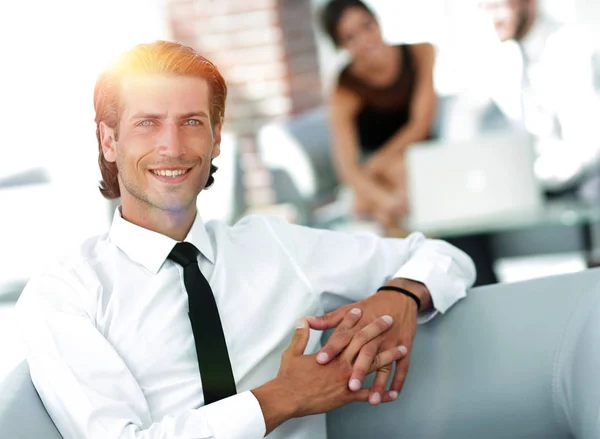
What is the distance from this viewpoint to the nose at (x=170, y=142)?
4.34 feet

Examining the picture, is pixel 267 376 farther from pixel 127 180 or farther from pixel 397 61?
pixel 397 61

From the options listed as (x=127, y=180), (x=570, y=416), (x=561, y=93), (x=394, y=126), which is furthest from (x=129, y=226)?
(x=561, y=93)

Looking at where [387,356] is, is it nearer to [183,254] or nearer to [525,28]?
[183,254]

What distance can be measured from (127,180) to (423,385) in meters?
0.62

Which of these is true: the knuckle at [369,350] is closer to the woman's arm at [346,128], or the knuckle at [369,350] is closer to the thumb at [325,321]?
the thumb at [325,321]

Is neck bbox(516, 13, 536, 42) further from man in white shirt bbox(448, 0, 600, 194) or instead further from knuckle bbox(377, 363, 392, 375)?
knuckle bbox(377, 363, 392, 375)

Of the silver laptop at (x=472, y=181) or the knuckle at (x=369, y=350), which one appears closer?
the knuckle at (x=369, y=350)

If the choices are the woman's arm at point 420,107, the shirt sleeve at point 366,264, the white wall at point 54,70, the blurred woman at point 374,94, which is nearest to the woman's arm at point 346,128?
the blurred woman at point 374,94

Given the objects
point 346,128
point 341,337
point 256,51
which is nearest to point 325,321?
point 341,337

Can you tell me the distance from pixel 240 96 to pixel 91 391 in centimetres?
508

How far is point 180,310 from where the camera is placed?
135 centimetres

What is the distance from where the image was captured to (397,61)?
426cm

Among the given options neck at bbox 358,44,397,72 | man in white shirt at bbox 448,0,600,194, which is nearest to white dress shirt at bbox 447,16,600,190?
man in white shirt at bbox 448,0,600,194

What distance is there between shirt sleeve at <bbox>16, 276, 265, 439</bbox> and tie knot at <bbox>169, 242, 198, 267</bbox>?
192mm
